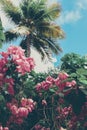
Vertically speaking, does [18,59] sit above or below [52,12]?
below

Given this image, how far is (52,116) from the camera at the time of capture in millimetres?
10602

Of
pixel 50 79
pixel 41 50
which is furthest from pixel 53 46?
pixel 50 79

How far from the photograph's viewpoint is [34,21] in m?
24.7

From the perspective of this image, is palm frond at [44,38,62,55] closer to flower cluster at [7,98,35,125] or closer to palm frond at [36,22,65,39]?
palm frond at [36,22,65,39]

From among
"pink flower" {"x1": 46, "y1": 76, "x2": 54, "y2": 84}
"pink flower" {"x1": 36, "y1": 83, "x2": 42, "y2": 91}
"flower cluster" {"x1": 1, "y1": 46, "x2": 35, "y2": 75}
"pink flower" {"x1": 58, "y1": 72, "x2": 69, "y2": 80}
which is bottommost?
"pink flower" {"x1": 36, "y1": 83, "x2": 42, "y2": 91}

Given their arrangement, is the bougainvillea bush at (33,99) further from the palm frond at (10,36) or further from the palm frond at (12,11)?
the palm frond at (12,11)

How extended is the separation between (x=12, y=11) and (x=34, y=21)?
1.33m

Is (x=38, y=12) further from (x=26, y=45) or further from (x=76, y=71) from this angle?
(x=76, y=71)

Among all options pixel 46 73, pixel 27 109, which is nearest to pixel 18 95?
pixel 27 109

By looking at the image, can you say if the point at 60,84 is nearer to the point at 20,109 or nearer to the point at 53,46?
the point at 20,109

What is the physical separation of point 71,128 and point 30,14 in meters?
14.6

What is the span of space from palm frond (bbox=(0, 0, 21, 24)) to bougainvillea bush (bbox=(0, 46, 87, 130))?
14056 mm

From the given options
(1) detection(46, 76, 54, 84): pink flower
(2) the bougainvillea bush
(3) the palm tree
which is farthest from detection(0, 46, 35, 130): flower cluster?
(3) the palm tree

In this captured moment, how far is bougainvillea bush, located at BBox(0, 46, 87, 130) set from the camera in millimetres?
10367
